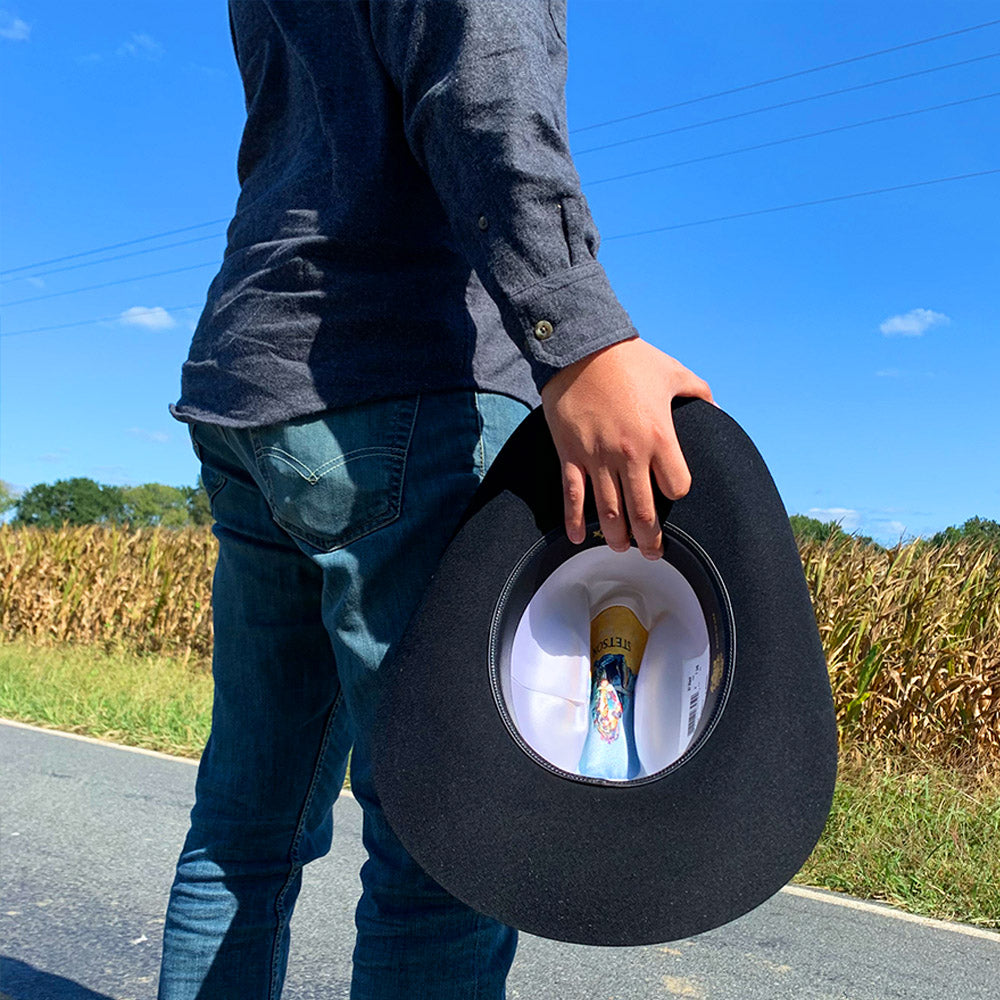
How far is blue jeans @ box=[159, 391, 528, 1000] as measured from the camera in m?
1.33

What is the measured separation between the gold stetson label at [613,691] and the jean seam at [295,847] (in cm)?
52

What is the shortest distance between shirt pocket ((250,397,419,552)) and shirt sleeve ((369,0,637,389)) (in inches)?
9.7

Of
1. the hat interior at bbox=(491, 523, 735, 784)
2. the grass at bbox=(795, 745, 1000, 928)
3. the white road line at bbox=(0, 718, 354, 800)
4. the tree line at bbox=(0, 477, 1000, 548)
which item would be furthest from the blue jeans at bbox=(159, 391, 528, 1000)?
the tree line at bbox=(0, 477, 1000, 548)

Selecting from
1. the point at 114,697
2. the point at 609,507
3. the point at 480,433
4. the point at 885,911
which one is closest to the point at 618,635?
the point at 609,507

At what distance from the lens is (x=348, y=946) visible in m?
2.84

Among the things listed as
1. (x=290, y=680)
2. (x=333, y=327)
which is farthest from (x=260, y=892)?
(x=333, y=327)

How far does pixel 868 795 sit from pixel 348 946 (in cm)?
258

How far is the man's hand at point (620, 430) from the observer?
1.12m

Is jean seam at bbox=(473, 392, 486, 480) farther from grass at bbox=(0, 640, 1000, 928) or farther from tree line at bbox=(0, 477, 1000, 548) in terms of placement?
tree line at bbox=(0, 477, 1000, 548)

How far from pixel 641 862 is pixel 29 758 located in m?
4.90

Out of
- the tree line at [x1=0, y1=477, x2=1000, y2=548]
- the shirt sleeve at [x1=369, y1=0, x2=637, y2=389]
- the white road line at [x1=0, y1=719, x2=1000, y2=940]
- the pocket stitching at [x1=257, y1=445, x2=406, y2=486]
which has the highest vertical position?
the tree line at [x1=0, y1=477, x2=1000, y2=548]

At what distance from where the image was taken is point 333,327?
4.49 feet

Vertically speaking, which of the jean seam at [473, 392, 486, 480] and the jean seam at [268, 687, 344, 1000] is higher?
the jean seam at [473, 392, 486, 480]

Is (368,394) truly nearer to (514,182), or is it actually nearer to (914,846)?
(514,182)
